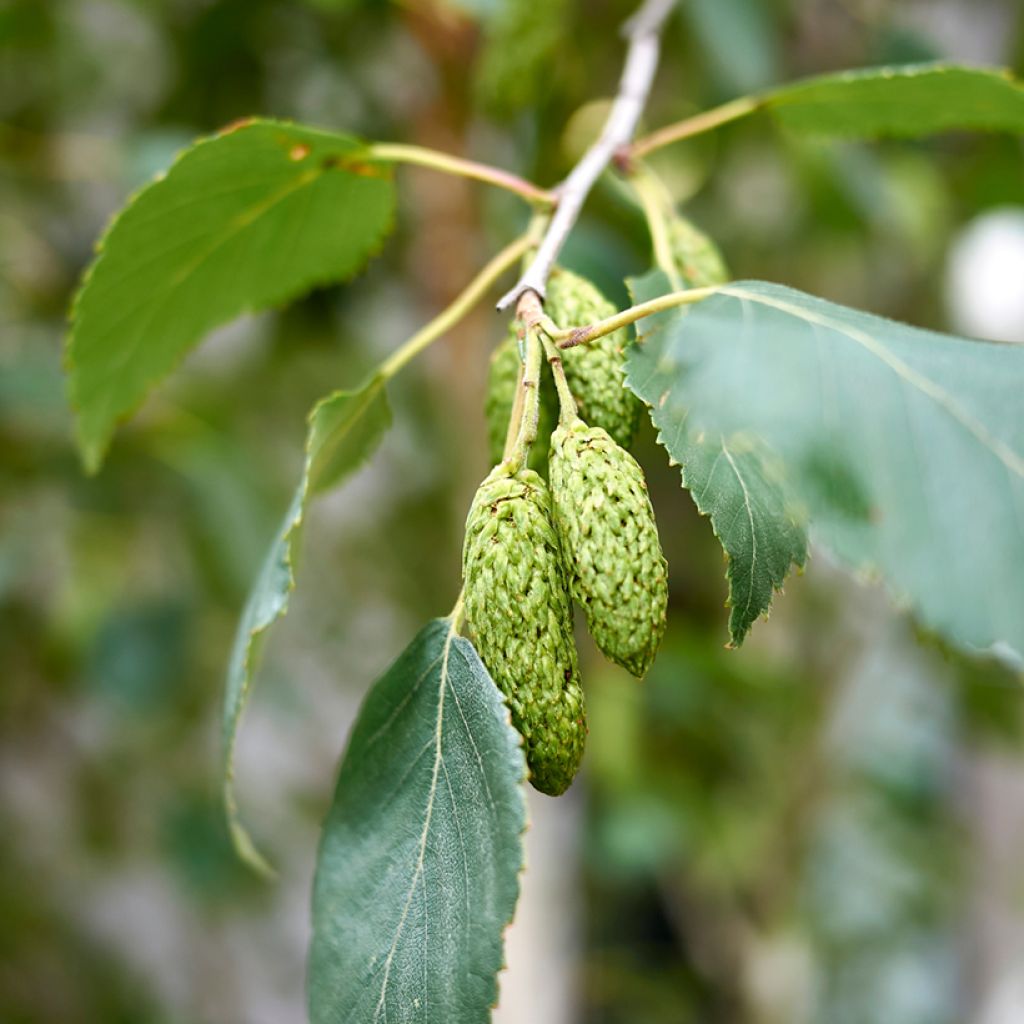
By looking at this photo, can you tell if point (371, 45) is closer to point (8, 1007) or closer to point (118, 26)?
point (118, 26)

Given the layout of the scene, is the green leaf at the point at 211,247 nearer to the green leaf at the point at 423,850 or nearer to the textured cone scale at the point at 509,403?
the textured cone scale at the point at 509,403

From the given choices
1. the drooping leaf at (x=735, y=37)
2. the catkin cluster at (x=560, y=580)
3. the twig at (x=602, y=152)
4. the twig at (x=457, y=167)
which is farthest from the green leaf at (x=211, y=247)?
the drooping leaf at (x=735, y=37)

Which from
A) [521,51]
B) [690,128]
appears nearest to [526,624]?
[690,128]

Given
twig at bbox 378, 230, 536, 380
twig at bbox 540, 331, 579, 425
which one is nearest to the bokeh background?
twig at bbox 378, 230, 536, 380

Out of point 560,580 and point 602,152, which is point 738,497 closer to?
point 560,580

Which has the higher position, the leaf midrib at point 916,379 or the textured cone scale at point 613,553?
the leaf midrib at point 916,379

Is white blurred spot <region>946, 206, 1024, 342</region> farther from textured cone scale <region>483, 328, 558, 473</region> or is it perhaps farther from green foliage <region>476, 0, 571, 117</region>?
textured cone scale <region>483, 328, 558, 473</region>
